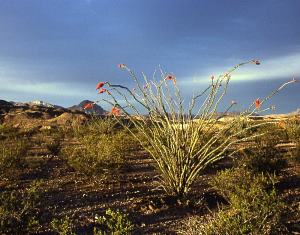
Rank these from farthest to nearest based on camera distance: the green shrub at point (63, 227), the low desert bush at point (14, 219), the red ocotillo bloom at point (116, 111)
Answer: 1. the red ocotillo bloom at point (116, 111)
2. the low desert bush at point (14, 219)
3. the green shrub at point (63, 227)

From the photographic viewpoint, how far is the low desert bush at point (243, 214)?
5984mm

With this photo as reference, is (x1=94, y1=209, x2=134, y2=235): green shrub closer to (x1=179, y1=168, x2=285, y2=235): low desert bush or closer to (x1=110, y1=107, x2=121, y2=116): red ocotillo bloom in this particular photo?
(x1=179, y1=168, x2=285, y2=235): low desert bush

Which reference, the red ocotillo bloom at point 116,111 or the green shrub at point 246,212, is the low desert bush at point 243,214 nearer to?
the green shrub at point 246,212

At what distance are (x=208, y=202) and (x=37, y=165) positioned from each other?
6.27 meters

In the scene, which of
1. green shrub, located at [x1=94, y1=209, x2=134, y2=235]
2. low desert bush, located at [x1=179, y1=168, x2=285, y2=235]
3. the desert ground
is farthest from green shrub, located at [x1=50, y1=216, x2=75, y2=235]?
low desert bush, located at [x1=179, y1=168, x2=285, y2=235]

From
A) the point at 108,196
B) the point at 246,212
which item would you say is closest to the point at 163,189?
the point at 108,196

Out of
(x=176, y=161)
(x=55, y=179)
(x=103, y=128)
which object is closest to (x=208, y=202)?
(x=176, y=161)

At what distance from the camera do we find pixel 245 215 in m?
6.21

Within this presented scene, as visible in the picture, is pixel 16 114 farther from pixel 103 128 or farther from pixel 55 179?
pixel 55 179

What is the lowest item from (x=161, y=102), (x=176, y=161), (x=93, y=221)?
(x=93, y=221)

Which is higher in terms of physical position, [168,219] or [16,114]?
[16,114]

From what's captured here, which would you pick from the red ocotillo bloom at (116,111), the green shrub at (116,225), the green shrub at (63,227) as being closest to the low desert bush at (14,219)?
the green shrub at (63,227)

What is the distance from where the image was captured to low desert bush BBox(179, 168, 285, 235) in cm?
598

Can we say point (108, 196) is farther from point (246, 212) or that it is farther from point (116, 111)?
point (246, 212)
